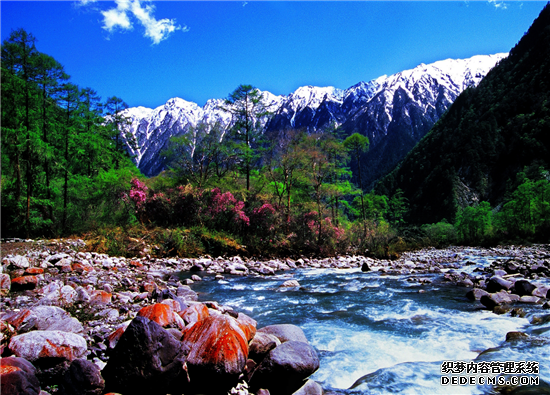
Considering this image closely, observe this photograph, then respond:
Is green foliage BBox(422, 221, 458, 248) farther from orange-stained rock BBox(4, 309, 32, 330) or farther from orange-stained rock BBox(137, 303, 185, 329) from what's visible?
orange-stained rock BBox(4, 309, 32, 330)

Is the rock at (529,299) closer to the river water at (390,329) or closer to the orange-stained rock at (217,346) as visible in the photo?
the river water at (390,329)

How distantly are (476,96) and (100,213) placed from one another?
366 ft

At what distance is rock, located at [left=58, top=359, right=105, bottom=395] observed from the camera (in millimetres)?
3029

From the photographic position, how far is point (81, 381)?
305cm

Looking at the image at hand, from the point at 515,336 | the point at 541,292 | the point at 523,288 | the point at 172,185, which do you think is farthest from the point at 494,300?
the point at 172,185

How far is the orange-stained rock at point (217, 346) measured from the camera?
3.42 metres

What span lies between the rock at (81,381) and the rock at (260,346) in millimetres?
1831

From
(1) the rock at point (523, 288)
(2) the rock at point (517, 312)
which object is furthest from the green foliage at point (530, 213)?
(2) the rock at point (517, 312)

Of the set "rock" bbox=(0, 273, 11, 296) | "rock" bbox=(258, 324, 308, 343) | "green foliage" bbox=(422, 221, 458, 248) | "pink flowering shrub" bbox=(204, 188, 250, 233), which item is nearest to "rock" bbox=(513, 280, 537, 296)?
"rock" bbox=(258, 324, 308, 343)

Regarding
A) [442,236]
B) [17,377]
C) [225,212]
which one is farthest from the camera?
[442,236]

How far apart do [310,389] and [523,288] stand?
7653mm

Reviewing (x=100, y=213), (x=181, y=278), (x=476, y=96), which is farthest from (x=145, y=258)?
(x=476, y=96)

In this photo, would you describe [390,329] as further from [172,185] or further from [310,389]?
[172,185]

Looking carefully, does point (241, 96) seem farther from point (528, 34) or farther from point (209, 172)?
point (528, 34)
